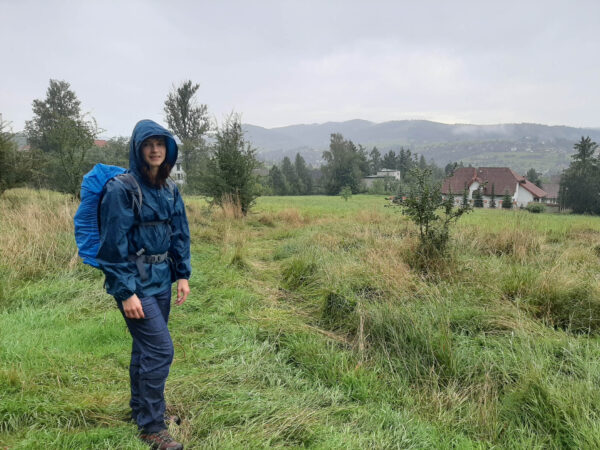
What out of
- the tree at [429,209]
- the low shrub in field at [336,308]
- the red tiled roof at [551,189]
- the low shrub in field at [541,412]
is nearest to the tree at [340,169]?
the red tiled roof at [551,189]

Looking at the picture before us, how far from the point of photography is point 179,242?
230 cm

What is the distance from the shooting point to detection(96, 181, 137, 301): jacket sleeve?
71.5 inches

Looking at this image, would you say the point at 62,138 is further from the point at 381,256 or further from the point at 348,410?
the point at 348,410

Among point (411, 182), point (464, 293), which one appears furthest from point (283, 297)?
point (411, 182)

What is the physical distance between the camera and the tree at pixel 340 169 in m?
58.6

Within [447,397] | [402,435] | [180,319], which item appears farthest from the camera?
[180,319]

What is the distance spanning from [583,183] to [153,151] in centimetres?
5354

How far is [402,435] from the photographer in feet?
6.90

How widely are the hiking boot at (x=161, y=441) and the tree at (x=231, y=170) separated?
401 inches

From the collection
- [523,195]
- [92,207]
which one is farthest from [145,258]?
[523,195]

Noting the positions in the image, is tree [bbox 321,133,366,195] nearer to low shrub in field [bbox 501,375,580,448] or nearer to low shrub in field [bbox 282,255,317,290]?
low shrub in field [bbox 282,255,317,290]

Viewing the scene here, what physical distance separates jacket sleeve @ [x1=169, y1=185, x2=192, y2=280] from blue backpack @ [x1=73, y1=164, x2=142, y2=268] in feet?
1.11

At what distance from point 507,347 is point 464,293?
4.32ft

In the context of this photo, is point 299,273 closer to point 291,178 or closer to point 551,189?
point 291,178
